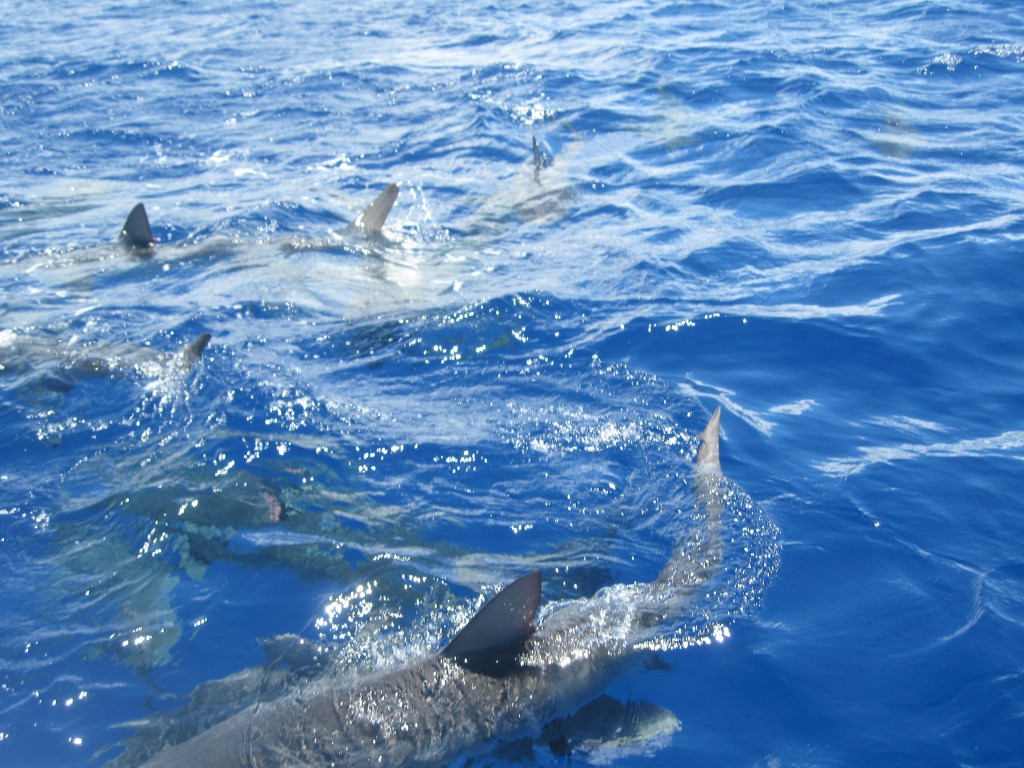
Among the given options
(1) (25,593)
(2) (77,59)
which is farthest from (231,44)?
(1) (25,593)

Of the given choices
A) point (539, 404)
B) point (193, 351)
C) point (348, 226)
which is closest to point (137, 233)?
point (348, 226)

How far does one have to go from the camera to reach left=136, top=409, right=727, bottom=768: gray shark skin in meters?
3.92

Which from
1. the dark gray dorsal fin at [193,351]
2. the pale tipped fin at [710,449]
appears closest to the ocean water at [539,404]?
the dark gray dorsal fin at [193,351]

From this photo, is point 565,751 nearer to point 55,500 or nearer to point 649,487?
point 649,487

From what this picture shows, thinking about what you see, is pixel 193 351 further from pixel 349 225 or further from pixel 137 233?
pixel 349 225

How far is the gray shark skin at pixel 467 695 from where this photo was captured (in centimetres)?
392

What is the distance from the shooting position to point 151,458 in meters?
6.19

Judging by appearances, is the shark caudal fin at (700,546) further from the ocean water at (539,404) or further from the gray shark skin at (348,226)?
the gray shark skin at (348,226)

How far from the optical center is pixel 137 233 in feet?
31.9

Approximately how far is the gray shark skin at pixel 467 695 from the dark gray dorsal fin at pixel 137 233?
22.0 ft

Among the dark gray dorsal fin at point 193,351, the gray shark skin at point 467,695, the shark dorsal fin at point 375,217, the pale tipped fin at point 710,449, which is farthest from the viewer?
the shark dorsal fin at point 375,217

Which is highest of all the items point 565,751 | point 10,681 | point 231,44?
point 231,44

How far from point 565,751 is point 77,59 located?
18.6 meters

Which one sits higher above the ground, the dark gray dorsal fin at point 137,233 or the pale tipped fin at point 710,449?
the dark gray dorsal fin at point 137,233
